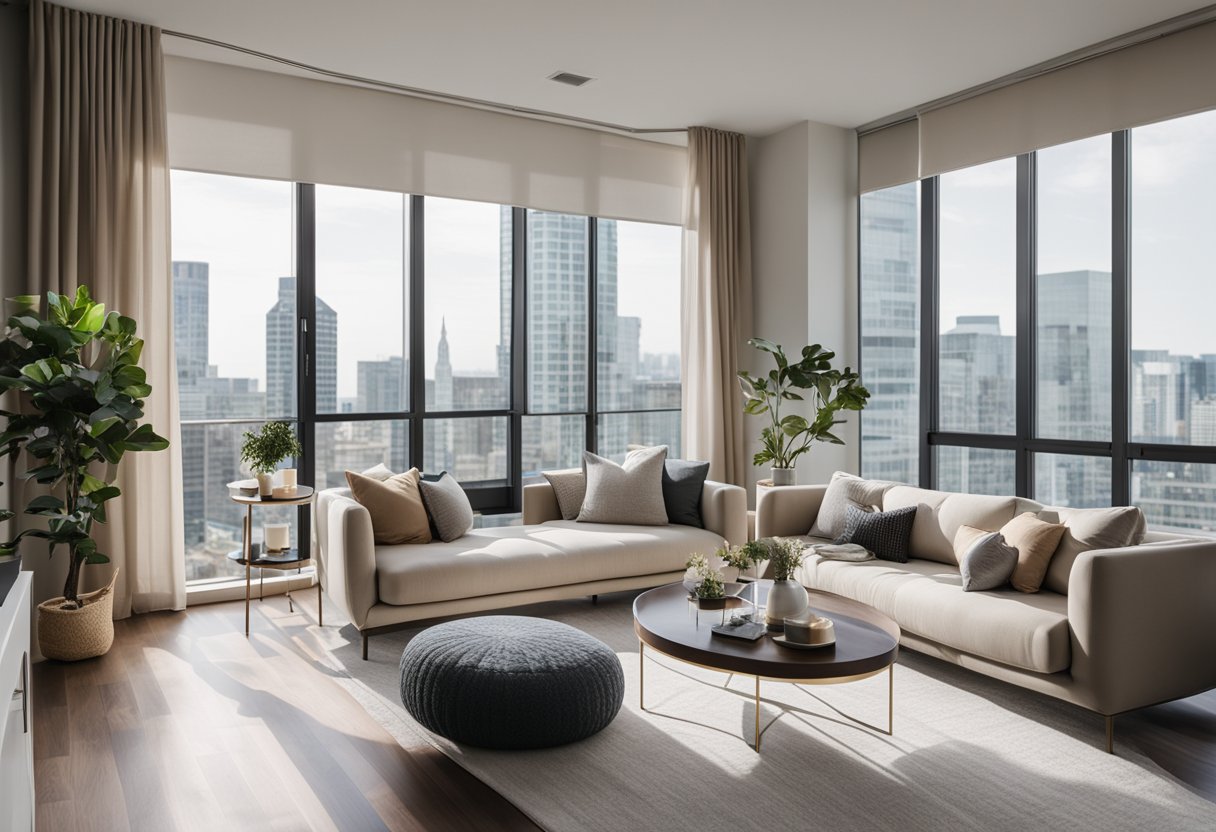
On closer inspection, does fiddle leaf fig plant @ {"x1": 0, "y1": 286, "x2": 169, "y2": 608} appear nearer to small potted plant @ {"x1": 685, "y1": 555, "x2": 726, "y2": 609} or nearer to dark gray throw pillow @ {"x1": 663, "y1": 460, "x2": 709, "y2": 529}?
small potted plant @ {"x1": 685, "y1": 555, "x2": 726, "y2": 609}

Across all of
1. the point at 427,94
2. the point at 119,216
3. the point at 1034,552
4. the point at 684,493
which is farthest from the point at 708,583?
the point at 427,94

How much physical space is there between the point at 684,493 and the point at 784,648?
217 cm

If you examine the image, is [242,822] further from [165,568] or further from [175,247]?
[175,247]

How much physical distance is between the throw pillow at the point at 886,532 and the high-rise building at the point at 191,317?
3.73 metres

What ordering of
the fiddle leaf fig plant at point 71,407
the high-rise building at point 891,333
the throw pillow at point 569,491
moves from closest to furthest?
the fiddle leaf fig plant at point 71,407 < the throw pillow at point 569,491 < the high-rise building at point 891,333

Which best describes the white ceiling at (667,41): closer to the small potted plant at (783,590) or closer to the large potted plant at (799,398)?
the large potted plant at (799,398)

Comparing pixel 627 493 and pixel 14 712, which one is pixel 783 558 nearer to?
pixel 627 493

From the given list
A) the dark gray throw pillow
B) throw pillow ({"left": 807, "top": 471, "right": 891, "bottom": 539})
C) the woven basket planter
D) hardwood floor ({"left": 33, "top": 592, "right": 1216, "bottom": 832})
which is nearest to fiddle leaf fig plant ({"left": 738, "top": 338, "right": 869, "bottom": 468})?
the dark gray throw pillow

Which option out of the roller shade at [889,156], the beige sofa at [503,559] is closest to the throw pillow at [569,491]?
the beige sofa at [503,559]

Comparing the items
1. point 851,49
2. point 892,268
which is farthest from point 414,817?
point 892,268

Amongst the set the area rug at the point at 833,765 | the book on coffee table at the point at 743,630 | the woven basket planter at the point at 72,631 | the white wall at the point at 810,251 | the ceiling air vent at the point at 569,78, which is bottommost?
the area rug at the point at 833,765

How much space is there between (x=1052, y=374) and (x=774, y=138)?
100 inches

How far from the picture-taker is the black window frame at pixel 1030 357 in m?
4.71

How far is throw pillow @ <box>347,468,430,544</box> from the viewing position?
4.28 metres
